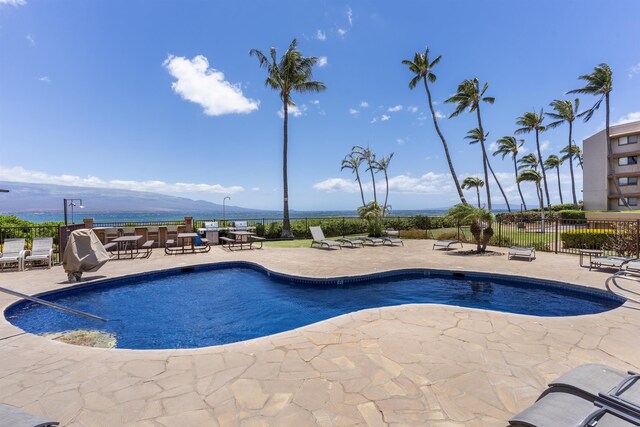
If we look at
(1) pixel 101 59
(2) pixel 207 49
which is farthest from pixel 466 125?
(1) pixel 101 59

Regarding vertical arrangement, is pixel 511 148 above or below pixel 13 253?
above

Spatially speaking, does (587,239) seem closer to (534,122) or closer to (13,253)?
(13,253)

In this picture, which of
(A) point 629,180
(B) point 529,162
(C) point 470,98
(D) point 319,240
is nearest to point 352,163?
(C) point 470,98

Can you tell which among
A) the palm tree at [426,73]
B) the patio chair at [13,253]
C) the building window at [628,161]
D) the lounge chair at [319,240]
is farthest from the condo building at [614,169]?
the patio chair at [13,253]

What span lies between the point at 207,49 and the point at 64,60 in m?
5.69

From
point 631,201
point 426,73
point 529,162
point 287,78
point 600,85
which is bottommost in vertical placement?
point 631,201

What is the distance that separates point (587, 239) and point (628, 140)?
2586 centimetres

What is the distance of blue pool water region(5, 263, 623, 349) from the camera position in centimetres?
509

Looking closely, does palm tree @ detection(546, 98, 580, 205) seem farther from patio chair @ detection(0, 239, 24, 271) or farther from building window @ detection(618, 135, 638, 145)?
patio chair @ detection(0, 239, 24, 271)

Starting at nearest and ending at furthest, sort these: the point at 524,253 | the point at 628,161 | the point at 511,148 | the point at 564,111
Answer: the point at 524,253 < the point at 628,161 < the point at 564,111 < the point at 511,148

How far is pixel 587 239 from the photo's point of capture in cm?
1157

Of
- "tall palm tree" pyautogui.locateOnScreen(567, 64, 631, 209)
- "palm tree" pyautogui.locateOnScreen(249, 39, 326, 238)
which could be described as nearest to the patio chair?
"palm tree" pyautogui.locateOnScreen(249, 39, 326, 238)

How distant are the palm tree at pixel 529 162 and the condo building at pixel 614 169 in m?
5.66

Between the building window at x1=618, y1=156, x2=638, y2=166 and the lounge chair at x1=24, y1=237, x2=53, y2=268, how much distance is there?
43064 millimetres
